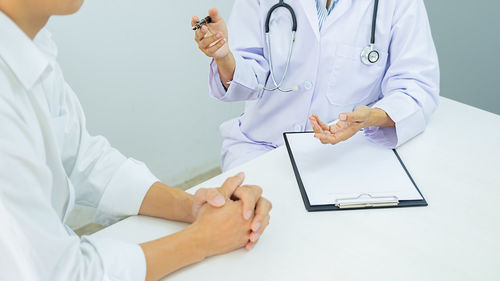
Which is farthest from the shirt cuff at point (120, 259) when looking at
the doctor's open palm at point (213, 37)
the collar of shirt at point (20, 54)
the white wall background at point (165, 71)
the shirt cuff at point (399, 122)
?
the white wall background at point (165, 71)

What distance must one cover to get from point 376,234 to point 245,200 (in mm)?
261

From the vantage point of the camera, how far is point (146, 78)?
1.97 meters

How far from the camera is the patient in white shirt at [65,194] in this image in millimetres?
588

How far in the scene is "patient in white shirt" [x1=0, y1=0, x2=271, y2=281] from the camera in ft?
1.93

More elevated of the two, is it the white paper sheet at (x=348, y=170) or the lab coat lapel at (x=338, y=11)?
the lab coat lapel at (x=338, y=11)

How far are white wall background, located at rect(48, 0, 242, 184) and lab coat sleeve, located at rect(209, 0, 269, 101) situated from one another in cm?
61

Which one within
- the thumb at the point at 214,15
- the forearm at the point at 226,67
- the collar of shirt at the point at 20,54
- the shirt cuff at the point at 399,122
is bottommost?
the shirt cuff at the point at 399,122

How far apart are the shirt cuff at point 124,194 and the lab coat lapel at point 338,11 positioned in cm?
69

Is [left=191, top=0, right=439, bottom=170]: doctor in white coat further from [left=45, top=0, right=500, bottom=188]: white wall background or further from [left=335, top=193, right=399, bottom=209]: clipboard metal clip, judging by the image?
[left=45, top=0, right=500, bottom=188]: white wall background

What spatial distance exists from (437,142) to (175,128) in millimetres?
1304

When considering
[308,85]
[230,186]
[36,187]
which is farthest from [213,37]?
[36,187]

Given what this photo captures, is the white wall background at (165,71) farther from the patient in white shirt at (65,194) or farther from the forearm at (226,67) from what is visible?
the patient in white shirt at (65,194)

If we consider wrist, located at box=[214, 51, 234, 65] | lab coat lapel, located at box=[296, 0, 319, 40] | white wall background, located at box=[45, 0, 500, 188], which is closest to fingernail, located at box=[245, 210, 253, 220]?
wrist, located at box=[214, 51, 234, 65]

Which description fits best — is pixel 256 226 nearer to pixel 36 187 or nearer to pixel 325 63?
pixel 36 187
